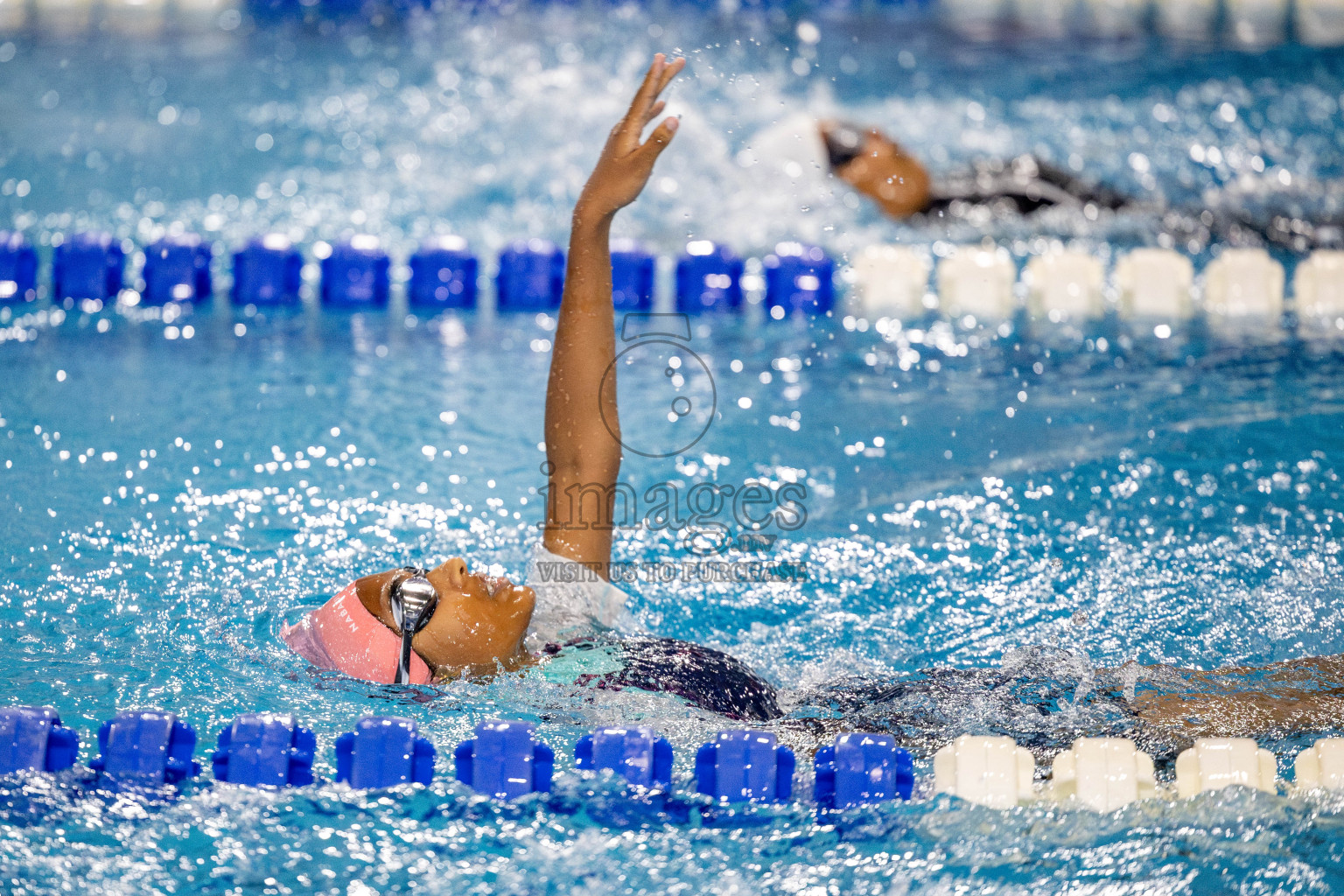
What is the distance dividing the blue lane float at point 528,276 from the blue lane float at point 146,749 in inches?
102

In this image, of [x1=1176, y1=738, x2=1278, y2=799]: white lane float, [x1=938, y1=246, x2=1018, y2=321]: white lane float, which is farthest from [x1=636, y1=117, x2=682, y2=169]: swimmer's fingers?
[x1=938, y1=246, x2=1018, y2=321]: white lane float

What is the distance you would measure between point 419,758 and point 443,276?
2.70 m

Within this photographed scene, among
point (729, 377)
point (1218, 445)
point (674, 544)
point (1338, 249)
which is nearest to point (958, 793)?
point (674, 544)

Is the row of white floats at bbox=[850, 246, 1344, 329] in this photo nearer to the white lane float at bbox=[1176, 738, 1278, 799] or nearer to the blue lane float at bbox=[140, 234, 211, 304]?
the blue lane float at bbox=[140, 234, 211, 304]

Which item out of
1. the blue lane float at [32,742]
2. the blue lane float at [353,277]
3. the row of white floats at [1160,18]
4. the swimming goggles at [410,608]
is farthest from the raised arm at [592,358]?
the row of white floats at [1160,18]

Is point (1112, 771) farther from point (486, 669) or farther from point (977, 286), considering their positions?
point (977, 286)

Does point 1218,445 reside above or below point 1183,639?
above

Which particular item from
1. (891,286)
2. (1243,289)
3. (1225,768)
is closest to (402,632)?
(1225,768)

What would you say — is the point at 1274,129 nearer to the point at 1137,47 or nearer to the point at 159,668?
the point at 1137,47

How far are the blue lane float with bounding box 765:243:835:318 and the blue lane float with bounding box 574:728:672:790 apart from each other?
253cm

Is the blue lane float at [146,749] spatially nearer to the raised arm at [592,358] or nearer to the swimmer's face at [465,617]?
the swimmer's face at [465,617]

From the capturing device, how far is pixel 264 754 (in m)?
2.03

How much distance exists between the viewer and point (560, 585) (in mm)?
2352

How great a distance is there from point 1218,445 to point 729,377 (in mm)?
1302
